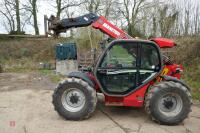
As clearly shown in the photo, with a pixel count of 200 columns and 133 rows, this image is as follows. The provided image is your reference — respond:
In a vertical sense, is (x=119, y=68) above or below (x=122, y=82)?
above

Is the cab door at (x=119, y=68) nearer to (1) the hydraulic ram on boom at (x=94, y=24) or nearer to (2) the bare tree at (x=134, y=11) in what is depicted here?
(1) the hydraulic ram on boom at (x=94, y=24)

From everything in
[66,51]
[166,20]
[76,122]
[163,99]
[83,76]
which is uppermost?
[166,20]

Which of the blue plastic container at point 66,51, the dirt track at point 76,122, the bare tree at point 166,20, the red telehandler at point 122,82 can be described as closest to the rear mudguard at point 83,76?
the red telehandler at point 122,82

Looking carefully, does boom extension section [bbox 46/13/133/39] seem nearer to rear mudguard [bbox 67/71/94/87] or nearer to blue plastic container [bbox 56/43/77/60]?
rear mudguard [bbox 67/71/94/87]

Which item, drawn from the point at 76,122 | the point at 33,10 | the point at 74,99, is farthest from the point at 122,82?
the point at 33,10

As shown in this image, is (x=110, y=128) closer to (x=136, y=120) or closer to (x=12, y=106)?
A: (x=136, y=120)

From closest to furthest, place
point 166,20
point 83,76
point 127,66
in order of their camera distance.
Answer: point 127,66 < point 83,76 < point 166,20

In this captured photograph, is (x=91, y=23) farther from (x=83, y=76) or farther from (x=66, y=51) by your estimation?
(x=66, y=51)

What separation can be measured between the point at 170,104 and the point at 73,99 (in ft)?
6.91

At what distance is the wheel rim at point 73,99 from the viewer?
5.45 metres

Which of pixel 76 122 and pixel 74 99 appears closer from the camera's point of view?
pixel 76 122

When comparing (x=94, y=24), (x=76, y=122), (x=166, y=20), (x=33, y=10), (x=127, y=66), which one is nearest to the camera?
(x=76, y=122)

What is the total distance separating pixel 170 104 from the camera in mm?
5316

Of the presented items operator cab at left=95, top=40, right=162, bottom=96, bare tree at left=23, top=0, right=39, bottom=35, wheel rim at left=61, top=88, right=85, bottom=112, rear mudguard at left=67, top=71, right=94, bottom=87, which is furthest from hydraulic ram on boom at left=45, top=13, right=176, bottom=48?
bare tree at left=23, top=0, right=39, bottom=35
